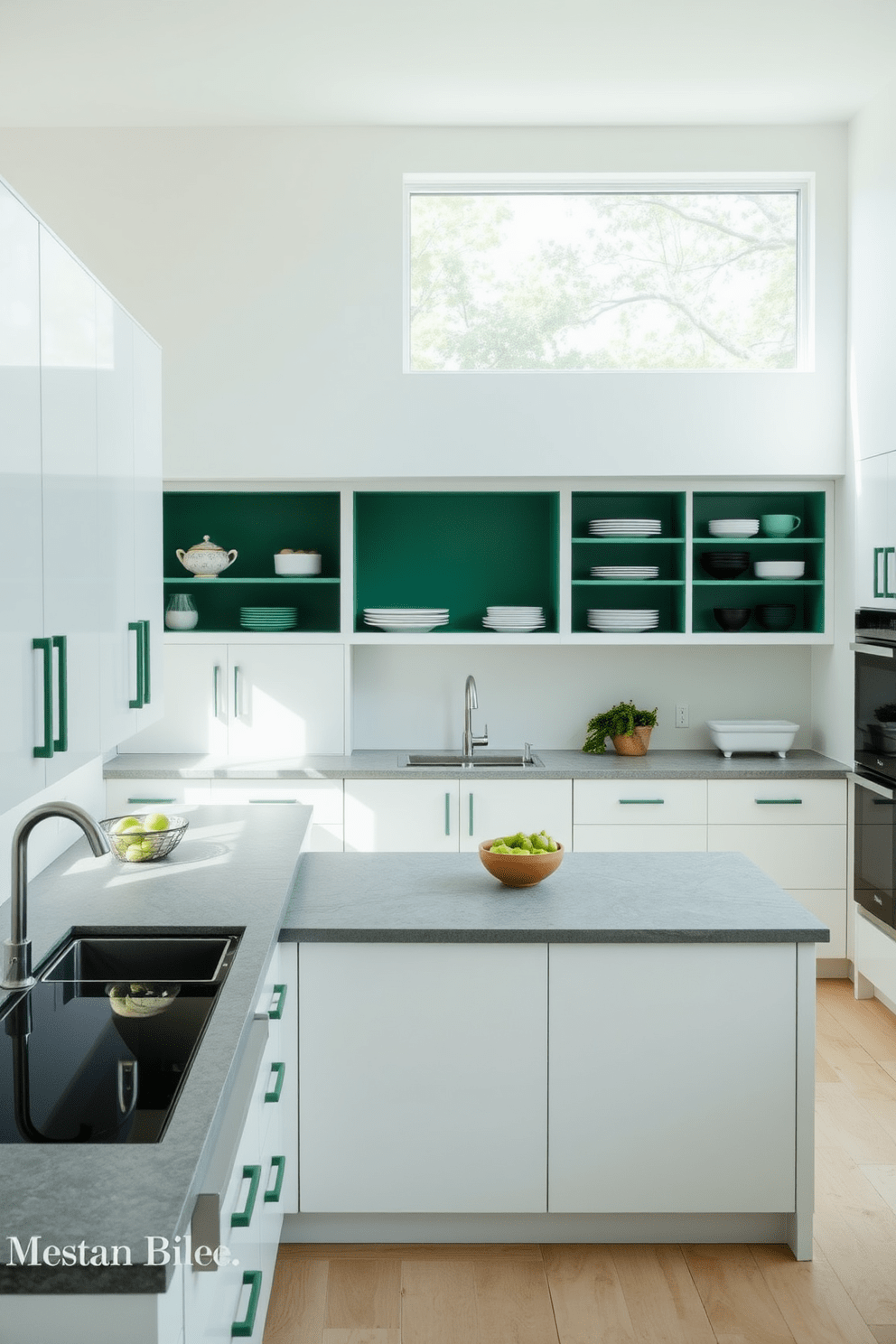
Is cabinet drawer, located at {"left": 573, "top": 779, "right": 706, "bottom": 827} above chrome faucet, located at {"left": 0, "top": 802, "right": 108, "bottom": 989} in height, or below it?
below

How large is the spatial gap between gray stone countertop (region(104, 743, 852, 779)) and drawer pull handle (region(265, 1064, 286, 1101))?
6.94 ft

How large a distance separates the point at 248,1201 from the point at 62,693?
0.90m

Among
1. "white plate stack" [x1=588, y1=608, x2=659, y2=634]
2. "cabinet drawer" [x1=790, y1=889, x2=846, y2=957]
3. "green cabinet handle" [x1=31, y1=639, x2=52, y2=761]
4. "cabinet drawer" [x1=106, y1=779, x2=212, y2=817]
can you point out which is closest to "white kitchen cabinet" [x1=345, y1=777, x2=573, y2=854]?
"cabinet drawer" [x1=106, y1=779, x2=212, y2=817]

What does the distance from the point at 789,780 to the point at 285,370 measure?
2644mm

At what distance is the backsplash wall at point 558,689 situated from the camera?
17.0ft

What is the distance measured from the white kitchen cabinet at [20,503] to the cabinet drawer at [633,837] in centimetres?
303

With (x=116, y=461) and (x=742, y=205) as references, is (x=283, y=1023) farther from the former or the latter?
(x=742, y=205)

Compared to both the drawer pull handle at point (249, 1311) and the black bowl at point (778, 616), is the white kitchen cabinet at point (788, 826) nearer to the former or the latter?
the black bowl at point (778, 616)

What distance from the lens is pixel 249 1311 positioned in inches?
73.7

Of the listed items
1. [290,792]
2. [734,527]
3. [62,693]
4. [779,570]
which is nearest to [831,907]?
[779,570]

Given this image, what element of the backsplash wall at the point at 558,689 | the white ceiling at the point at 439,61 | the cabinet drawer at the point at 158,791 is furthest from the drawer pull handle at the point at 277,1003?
the white ceiling at the point at 439,61

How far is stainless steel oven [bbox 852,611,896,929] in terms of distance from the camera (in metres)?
4.08

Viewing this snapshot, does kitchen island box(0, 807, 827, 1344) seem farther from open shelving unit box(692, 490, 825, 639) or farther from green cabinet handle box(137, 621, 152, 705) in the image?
open shelving unit box(692, 490, 825, 639)

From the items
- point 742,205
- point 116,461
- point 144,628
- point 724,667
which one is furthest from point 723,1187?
point 742,205
